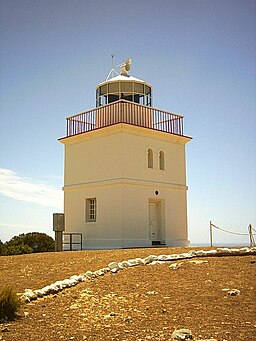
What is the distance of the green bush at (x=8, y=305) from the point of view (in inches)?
317

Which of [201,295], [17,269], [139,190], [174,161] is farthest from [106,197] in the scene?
[201,295]

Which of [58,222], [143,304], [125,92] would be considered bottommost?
[143,304]

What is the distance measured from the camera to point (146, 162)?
75.4ft

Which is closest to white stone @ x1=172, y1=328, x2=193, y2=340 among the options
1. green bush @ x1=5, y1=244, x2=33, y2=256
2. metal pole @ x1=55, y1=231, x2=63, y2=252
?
metal pole @ x1=55, y1=231, x2=63, y2=252

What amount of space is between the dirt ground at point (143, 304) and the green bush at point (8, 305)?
0.18m

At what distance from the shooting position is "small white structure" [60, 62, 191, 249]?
21.9 meters

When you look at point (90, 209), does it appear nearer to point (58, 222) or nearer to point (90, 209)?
point (90, 209)

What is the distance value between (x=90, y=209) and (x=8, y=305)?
15.5m

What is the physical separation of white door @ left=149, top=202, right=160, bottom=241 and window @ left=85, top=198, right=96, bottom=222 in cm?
291

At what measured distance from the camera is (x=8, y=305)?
26.9 ft

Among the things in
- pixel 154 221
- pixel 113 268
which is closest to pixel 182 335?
pixel 113 268

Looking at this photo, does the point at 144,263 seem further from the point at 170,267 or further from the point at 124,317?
the point at 124,317

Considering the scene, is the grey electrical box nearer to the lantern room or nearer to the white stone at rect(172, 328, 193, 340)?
the lantern room

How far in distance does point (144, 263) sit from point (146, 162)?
35.8 feet
